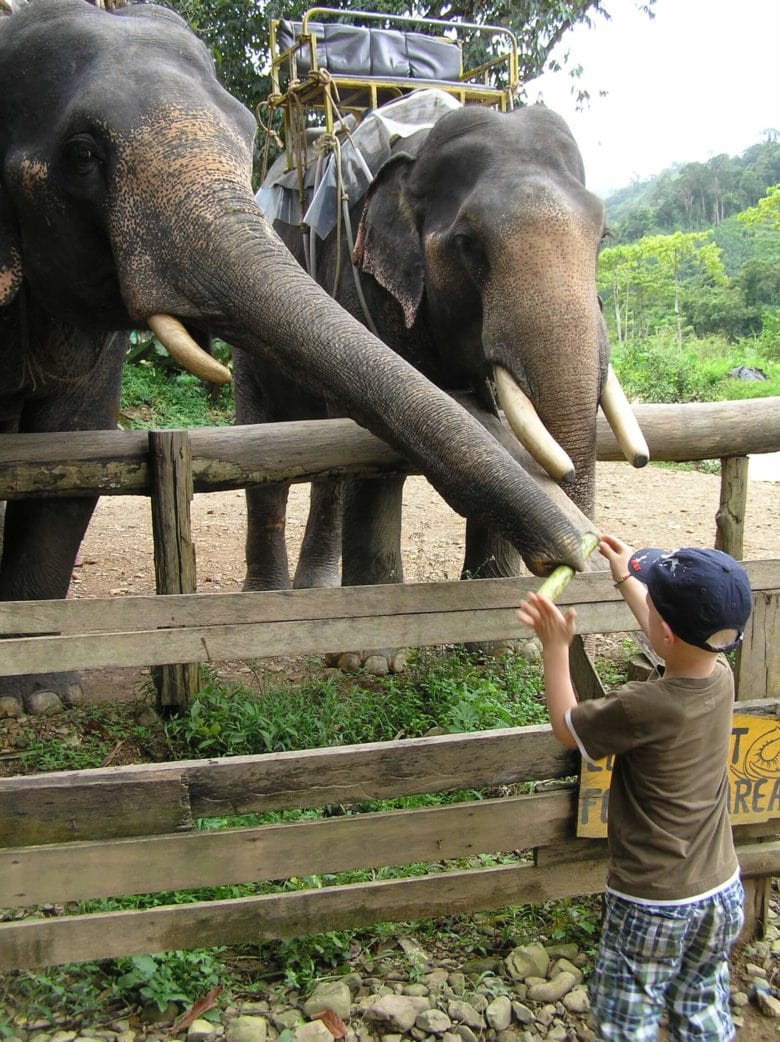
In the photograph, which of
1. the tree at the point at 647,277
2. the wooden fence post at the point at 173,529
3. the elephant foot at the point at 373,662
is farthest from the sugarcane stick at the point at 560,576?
the tree at the point at 647,277

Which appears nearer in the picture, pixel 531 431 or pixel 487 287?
pixel 531 431

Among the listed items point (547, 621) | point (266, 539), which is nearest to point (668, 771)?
point (547, 621)

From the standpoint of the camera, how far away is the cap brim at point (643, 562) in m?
2.10

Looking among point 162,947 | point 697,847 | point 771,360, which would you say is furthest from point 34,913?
point 771,360

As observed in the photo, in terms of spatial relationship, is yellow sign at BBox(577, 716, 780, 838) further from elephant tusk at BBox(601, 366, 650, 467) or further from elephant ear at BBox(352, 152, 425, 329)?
elephant ear at BBox(352, 152, 425, 329)

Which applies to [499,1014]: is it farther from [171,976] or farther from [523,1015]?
[171,976]

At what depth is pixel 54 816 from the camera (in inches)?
92.3

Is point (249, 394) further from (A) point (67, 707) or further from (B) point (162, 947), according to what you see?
(B) point (162, 947)

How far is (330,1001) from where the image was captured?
2.55 m

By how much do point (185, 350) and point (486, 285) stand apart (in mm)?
1401

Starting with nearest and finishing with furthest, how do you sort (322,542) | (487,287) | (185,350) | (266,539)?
1. (185,350)
2. (487,287)
3. (266,539)
4. (322,542)

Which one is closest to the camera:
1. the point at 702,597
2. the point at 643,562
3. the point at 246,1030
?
the point at 702,597

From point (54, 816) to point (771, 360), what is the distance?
2421 cm

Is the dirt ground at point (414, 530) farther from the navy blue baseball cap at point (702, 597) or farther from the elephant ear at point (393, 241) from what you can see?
the navy blue baseball cap at point (702, 597)
